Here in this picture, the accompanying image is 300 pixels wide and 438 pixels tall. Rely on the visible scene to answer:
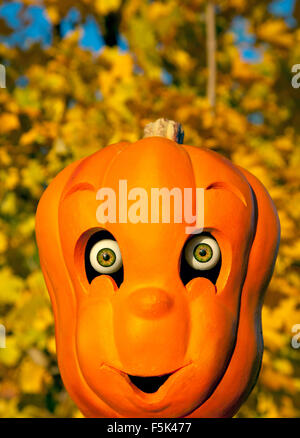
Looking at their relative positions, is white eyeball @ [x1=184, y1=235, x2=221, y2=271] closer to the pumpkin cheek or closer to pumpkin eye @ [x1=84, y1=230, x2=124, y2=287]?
the pumpkin cheek

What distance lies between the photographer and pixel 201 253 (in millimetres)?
1938

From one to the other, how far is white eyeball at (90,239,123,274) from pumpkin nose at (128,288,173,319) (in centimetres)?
17

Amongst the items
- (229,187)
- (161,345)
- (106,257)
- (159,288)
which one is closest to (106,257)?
(106,257)

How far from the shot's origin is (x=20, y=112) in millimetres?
4391

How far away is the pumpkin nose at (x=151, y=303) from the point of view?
180 cm

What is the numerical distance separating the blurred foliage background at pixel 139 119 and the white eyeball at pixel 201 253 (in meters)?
1.86

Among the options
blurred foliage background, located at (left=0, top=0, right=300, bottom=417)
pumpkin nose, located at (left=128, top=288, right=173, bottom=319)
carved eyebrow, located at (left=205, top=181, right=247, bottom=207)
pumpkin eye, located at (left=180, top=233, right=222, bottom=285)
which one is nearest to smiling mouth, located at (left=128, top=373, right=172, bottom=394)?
pumpkin nose, located at (left=128, top=288, right=173, bottom=319)

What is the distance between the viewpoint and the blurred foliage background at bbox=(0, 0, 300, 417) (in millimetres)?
4020

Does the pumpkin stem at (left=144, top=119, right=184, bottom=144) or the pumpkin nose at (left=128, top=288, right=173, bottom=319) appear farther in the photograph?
the pumpkin stem at (left=144, top=119, right=184, bottom=144)

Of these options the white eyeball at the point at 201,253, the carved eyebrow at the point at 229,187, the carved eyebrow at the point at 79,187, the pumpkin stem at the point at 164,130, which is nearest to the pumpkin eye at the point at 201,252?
the white eyeball at the point at 201,253

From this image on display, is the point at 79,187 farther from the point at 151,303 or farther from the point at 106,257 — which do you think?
the point at 151,303
